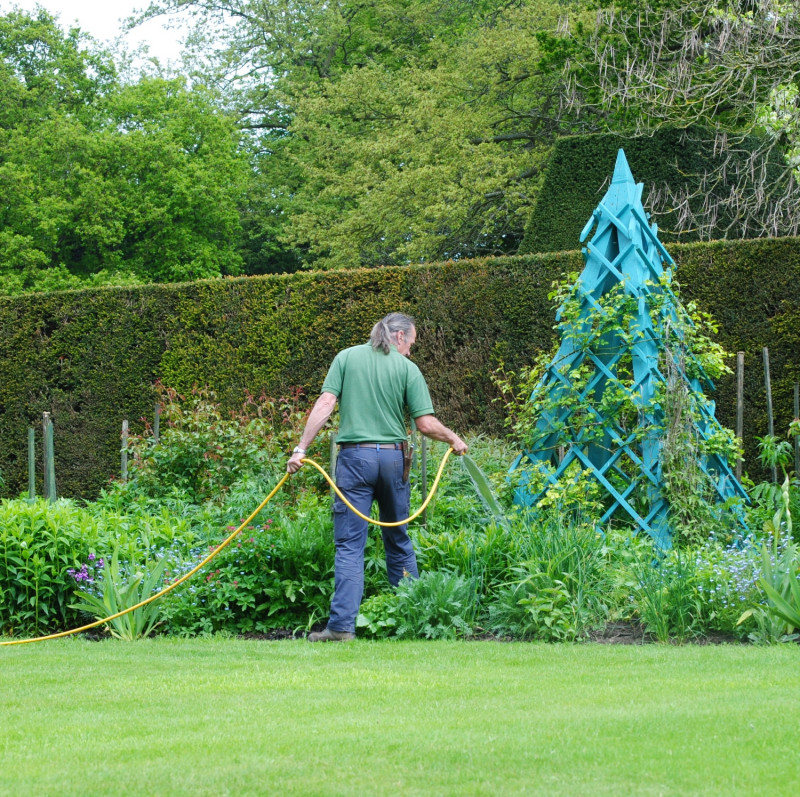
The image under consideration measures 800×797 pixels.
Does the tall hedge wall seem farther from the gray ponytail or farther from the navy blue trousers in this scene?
the navy blue trousers

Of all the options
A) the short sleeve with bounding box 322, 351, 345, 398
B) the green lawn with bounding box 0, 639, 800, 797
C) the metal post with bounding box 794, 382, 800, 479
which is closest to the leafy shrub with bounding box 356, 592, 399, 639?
the green lawn with bounding box 0, 639, 800, 797

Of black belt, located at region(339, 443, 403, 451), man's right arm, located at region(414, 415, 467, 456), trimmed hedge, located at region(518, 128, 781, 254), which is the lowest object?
black belt, located at region(339, 443, 403, 451)

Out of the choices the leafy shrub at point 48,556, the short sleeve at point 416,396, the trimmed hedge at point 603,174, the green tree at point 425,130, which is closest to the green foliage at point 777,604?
the short sleeve at point 416,396

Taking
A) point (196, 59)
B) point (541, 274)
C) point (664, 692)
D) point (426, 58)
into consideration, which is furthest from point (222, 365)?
point (196, 59)

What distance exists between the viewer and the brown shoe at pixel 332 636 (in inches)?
217

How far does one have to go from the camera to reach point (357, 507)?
570 cm

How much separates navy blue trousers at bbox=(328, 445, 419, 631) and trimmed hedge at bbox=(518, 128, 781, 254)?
7790mm

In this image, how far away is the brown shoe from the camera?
5512mm

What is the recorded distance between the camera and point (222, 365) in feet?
Answer: 38.8

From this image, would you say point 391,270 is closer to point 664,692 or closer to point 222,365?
point 222,365

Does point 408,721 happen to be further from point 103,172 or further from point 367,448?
point 103,172

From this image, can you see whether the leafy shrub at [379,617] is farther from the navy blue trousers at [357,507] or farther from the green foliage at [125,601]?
the green foliage at [125,601]

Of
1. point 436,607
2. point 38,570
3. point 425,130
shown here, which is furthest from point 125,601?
point 425,130

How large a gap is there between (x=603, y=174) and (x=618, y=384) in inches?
284
